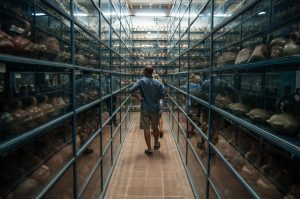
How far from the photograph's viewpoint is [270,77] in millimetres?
1984

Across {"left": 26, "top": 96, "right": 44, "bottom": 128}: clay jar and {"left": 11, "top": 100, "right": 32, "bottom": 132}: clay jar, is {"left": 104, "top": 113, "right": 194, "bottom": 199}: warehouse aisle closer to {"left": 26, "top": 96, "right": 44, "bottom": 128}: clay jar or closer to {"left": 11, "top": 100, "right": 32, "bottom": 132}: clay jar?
→ {"left": 26, "top": 96, "right": 44, "bottom": 128}: clay jar

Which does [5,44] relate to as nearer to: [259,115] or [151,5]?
[259,115]

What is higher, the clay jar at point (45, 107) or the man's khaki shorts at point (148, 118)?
the clay jar at point (45, 107)

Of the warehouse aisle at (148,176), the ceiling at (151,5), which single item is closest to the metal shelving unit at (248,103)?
the warehouse aisle at (148,176)

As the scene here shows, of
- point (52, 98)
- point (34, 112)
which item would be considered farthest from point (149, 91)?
point (34, 112)

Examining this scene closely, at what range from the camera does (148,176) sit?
13.1 feet

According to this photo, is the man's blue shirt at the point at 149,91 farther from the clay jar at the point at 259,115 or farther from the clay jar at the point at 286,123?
the clay jar at the point at 286,123

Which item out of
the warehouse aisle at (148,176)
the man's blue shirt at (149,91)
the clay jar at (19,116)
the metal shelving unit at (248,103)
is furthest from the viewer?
the man's blue shirt at (149,91)

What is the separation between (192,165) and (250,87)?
1917mm

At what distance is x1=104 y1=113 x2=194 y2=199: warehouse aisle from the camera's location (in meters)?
3.43

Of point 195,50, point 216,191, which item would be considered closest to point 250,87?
point 216,191

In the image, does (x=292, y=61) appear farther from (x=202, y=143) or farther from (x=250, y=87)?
(x=202, y=143)

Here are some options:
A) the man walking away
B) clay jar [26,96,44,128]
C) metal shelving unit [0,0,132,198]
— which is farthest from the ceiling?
clay jar [26,96,44,128]

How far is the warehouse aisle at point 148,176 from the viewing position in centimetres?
343
